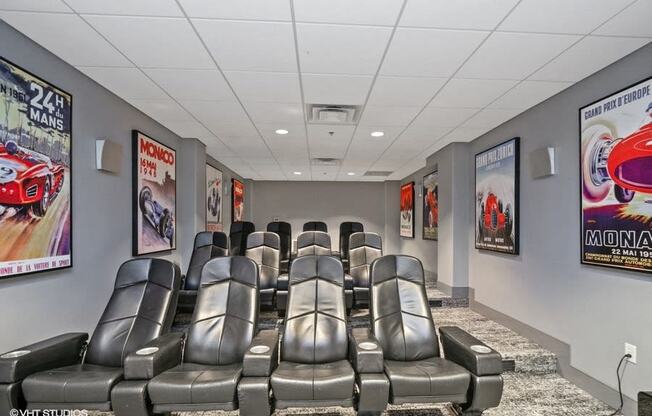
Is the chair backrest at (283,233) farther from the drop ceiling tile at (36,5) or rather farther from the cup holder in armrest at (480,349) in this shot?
the drop ceiling tile at (36,5)

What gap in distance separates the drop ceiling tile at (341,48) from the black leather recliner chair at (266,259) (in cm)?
247

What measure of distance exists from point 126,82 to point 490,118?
3.70 meters

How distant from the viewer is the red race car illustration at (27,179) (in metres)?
2.24

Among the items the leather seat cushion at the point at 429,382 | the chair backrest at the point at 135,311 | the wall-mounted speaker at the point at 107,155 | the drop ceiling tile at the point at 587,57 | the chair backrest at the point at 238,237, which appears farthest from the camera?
the chair backrest at the point at 238,237

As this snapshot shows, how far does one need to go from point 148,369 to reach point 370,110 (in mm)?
3036

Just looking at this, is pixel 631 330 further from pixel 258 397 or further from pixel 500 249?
pixel 258 397

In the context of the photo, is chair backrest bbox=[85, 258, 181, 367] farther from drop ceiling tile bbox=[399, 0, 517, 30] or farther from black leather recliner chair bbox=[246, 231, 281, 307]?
drop ceiling tile bbox=[399, 0, 517, 30]

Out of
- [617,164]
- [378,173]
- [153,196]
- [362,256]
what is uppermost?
[378,173]

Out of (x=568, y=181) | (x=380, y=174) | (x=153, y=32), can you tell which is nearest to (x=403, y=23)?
(x=153, y=32)

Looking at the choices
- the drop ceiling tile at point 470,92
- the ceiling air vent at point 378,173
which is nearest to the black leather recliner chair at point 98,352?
the drop ceiling tile at point 470,92

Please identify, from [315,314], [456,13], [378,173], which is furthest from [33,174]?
[378,173]

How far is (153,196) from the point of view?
4266 mm

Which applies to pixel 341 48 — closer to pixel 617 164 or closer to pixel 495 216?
pixel 617 164

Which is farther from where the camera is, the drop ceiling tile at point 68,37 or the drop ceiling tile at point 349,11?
the drop ceiling tile at point 68,37
